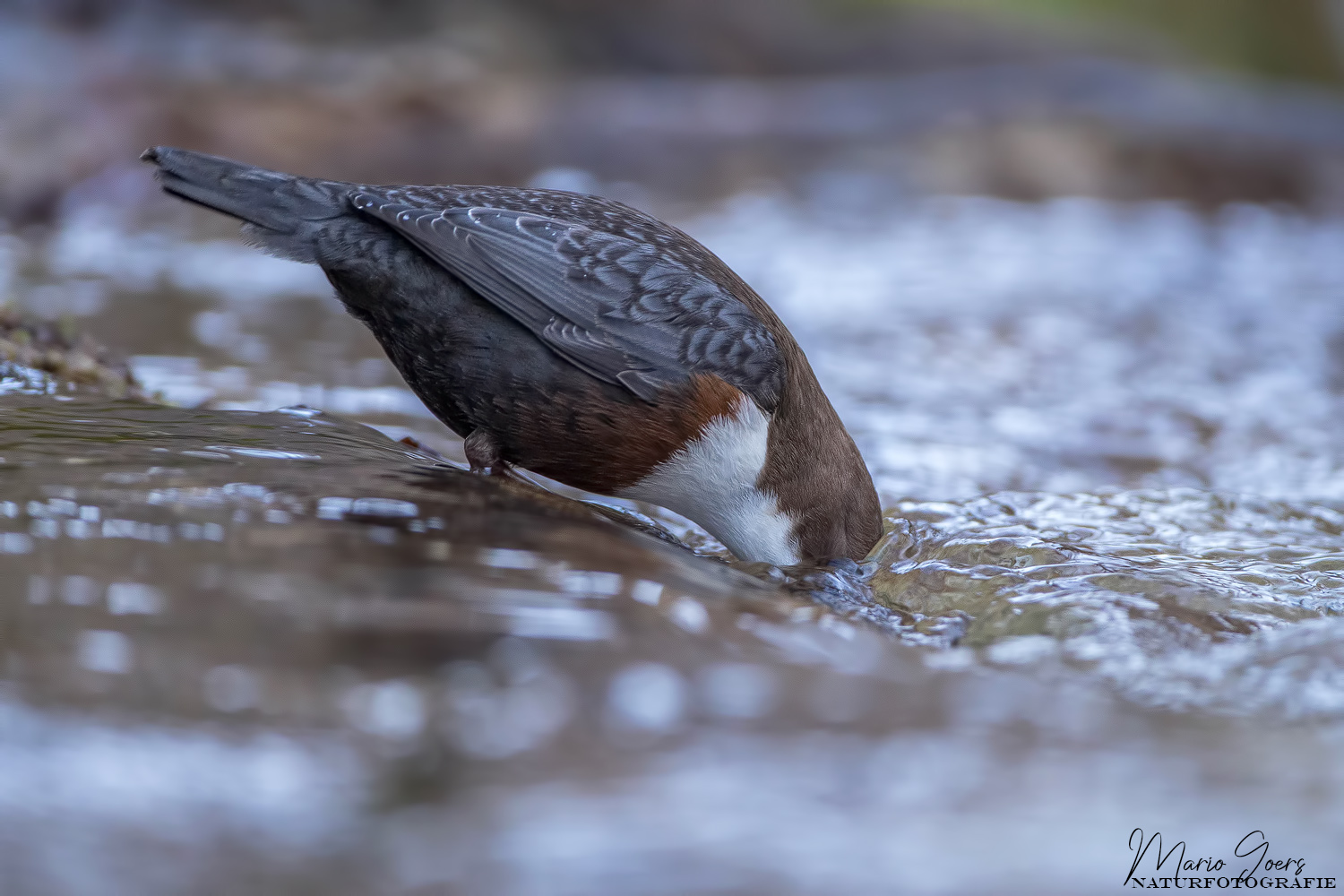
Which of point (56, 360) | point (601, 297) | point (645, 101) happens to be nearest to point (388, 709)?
point (601, 297)

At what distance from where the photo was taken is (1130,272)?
28.2 feet

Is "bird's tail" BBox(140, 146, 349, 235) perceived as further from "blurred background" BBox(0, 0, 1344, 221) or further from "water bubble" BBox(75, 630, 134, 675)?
"blurred background" BBox(0, 0, 1344, 221)

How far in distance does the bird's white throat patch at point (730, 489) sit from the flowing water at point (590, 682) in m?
0.14

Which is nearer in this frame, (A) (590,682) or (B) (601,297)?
(A) (590,682)

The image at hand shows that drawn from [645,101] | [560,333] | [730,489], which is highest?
[645,101]

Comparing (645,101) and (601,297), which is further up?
(645,101)

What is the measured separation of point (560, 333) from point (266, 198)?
796 mm

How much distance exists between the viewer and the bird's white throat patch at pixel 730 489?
3.01m

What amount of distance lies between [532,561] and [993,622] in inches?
42.2

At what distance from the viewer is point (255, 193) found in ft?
9.77

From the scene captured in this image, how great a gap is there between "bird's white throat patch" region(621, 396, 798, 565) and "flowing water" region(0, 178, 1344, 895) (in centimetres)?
14

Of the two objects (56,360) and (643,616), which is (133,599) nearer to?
(643,616)

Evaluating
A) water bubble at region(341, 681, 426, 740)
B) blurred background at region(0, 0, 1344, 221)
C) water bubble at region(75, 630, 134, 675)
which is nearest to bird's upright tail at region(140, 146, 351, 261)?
water bubble at region(75, 630, 134, 675)

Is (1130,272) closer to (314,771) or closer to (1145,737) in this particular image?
(1145,737)
